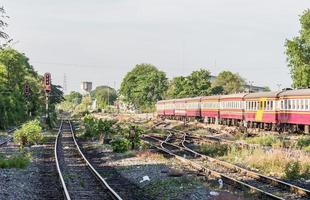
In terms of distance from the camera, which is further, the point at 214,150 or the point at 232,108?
the point at 232,108

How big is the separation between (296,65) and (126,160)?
48.1 m

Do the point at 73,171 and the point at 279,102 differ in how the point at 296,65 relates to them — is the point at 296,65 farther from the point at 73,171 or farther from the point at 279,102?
the point at 73,171

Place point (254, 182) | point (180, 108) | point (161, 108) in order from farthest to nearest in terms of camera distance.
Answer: point (161, 108) < point (180, 108) < point (254, 182)

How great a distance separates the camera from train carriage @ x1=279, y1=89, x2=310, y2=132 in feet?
103

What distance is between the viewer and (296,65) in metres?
64.7

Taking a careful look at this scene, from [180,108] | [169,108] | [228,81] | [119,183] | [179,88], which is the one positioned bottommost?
[119,183]

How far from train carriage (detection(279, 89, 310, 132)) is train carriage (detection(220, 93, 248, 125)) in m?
9.37

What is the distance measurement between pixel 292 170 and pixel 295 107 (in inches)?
716

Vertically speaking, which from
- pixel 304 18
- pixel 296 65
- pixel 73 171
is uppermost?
pixel 304 18

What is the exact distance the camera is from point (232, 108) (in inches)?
1893

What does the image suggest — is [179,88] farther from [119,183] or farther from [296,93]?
[119,183]

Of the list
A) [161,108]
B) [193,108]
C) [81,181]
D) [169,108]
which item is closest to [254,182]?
[81,181]

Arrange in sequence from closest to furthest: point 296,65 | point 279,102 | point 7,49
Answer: point 279,102 < point 7,49 < point 296,65

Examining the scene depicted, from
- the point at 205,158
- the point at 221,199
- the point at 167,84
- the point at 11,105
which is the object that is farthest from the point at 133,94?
the point at 221,199
